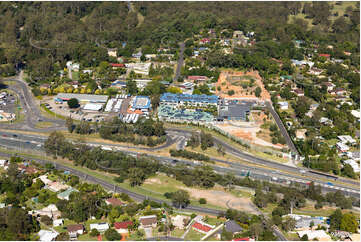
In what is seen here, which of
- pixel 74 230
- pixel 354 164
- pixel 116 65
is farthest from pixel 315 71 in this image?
pixel 74 230

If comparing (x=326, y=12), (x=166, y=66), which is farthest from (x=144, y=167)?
(x=326, y=12)

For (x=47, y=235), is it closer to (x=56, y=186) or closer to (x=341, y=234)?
(x=56, y=186)

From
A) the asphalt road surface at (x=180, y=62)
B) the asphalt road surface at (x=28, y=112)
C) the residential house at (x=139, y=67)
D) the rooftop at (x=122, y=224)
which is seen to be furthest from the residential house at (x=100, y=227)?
the residential house at (x=139, y=67)

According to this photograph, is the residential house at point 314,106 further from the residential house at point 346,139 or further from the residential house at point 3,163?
the residential house at point 3,163

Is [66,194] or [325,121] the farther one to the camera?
[325,121]

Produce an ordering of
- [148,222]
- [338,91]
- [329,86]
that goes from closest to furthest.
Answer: [148,222]
[338,91]
[329,86]

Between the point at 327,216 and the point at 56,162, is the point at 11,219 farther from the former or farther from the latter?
the point at 327,216
